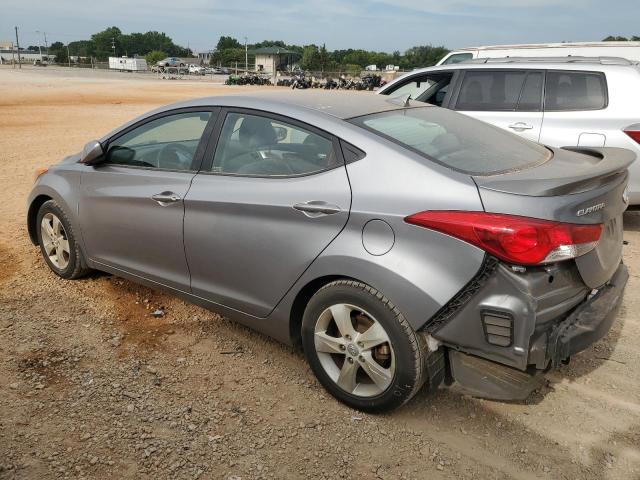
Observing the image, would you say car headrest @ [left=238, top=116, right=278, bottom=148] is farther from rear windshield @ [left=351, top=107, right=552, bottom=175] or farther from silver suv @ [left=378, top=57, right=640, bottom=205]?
silver suv @ [left=378, top=57, right=640, bottom=205]

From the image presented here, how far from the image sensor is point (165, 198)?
11.7 ft

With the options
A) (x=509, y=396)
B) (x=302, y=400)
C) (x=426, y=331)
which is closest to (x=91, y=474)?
(x=302, y=400)

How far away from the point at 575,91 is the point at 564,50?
5.11m

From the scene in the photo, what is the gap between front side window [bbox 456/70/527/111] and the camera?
255 inches

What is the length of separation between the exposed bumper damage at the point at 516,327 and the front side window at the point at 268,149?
1.02 m

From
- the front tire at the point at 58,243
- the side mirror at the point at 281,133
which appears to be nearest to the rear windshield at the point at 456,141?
the side mirror at the point at 281,133

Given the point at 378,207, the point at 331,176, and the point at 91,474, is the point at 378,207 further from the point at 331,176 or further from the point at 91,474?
the point at 91,474

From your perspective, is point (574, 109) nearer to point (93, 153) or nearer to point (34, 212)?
point (93, 153)

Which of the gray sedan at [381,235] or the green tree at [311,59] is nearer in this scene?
the gray sedan at [381,235]

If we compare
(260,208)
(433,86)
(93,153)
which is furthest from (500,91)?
(93,153)

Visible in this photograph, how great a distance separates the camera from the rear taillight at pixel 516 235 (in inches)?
95.5

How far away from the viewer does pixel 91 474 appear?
256 cm

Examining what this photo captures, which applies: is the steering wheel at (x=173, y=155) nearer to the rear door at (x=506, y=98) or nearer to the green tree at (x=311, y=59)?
the rear door at (x=506, y=98)

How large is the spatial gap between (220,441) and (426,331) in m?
1.14
